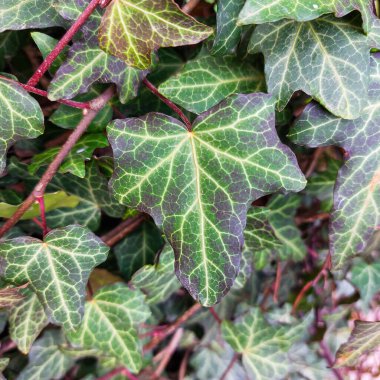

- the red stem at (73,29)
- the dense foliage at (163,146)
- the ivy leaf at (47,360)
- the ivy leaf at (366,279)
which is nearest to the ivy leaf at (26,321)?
the dense foliage at (163,146)

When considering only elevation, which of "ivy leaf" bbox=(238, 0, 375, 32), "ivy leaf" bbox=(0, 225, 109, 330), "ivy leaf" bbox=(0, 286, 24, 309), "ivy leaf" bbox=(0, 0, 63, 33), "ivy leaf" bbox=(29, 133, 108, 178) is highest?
"ivy leaf" bbox=(238, 0, 375, 32)

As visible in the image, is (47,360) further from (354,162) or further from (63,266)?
(354,162)

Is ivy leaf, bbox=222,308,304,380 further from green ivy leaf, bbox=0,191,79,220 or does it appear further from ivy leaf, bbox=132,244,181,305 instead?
green ivy leaf, bbox=0,191,79,220

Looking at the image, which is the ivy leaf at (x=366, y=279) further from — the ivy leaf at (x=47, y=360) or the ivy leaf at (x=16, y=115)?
the ivy leaf at (x=16, y=115)

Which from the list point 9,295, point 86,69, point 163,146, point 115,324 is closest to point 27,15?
point 86,69

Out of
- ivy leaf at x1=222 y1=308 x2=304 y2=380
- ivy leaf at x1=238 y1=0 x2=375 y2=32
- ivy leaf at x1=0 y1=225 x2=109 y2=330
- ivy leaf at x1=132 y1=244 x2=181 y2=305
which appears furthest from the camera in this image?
ivy leaf at x1=222 y1=308 x2=304 y2=380

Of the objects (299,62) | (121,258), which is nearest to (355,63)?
(299,62)

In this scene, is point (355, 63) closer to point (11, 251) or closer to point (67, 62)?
point (67, 62)

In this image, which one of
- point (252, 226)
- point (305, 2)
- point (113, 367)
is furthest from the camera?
point (113, 367)

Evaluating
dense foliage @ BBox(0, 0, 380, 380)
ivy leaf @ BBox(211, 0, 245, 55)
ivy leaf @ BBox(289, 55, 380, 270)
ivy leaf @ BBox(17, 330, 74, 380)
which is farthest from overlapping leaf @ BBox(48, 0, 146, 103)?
ivy leaf @ BBox(17, 330, 74, 380)
